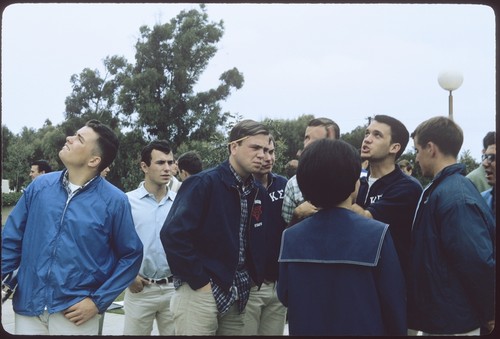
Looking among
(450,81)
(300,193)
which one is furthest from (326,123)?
(450,81)

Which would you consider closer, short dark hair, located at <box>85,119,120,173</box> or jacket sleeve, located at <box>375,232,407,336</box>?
jacket sleeve, located at <box>375,232,407,336</box>

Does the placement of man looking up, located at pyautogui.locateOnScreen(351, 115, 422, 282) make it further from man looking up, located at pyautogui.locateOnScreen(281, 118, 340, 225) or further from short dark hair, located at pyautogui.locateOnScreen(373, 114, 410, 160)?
man looking up, located at pyautogui.locateOnScreen(281, 118, 340, 225)

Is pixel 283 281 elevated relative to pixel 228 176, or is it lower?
lower

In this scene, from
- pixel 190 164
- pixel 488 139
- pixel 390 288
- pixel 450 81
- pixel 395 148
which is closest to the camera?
pixel 390 288

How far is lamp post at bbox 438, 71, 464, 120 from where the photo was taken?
816 centimetres

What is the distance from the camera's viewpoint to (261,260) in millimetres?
3596

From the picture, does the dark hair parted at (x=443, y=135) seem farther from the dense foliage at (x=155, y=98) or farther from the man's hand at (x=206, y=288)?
the dense foliage at (x=155, y=98)

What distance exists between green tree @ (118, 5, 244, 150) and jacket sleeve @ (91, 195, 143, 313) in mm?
21805

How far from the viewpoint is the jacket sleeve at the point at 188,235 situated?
10.7 feet

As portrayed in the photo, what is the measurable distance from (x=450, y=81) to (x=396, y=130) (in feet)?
17.4

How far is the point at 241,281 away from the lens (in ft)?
11.4

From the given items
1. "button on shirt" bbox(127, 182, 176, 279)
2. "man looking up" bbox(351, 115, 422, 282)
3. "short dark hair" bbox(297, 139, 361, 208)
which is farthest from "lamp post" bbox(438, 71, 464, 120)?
"short dark hair" bbox(297, 139, 361, 208)

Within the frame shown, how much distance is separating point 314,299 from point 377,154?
1.39 m

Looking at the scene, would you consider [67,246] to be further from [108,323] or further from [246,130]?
[108,323]
